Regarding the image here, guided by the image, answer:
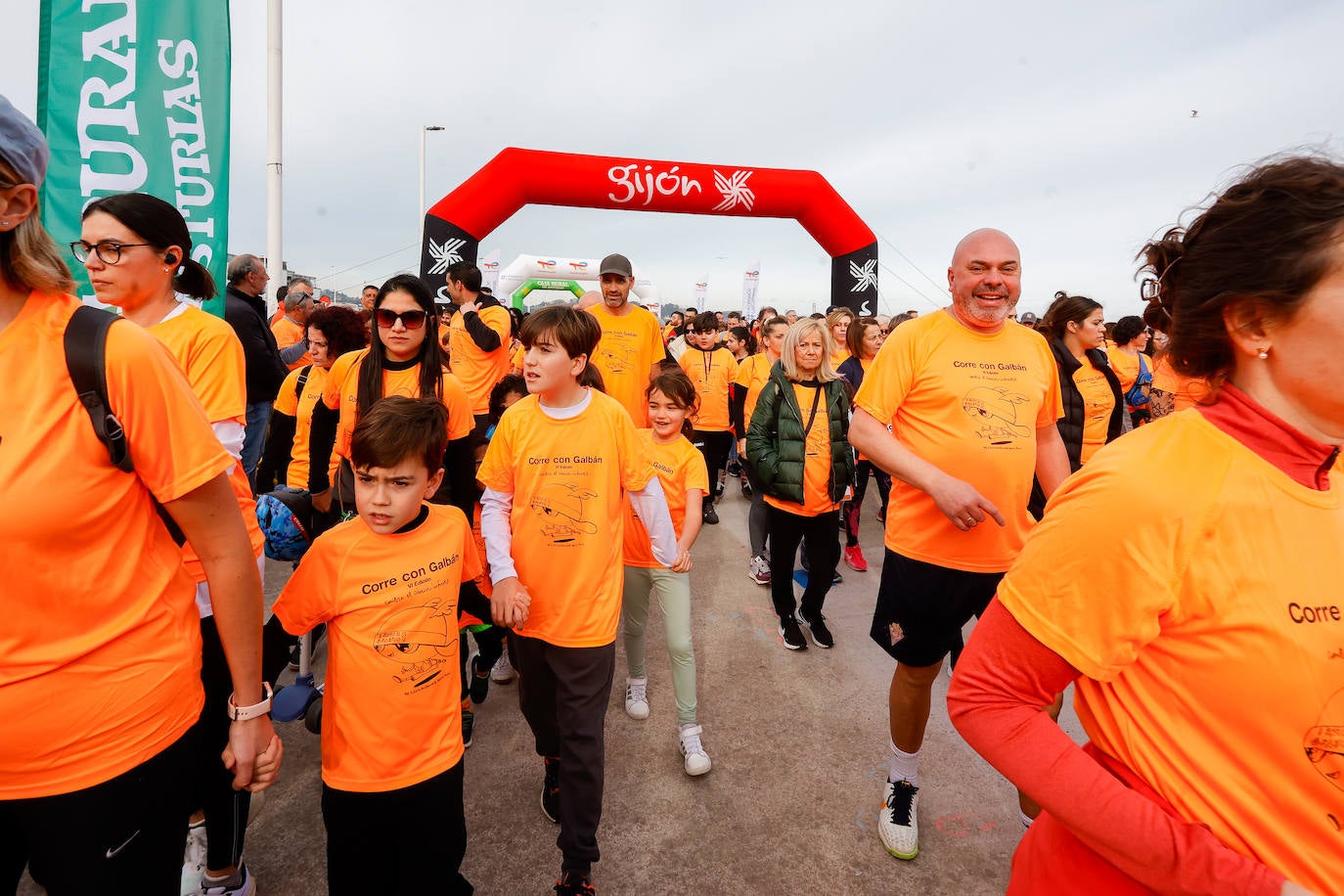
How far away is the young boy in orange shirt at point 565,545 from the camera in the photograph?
2107 mm


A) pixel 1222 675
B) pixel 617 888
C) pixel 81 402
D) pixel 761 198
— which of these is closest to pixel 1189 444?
pixel 1222 675

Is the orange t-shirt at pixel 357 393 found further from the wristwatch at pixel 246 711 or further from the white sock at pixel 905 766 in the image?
the white sock at pixel 905 766

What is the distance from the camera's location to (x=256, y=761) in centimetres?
136

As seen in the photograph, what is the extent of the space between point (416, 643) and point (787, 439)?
267 centimetres

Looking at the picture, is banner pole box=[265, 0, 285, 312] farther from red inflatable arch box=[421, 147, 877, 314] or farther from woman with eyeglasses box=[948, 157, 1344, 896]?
woman with eyeglasses box=[948, 157, 1344, 896]

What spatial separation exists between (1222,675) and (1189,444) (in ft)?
1.08

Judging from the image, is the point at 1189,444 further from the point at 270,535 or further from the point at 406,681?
the point at 270,535

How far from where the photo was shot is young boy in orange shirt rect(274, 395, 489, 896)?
5.49 ft

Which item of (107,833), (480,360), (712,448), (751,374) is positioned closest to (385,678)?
(107,833)

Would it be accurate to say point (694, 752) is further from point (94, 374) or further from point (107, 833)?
point (94, 374)

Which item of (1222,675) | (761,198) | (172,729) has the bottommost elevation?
(172,729)

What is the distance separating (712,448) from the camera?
659 cm

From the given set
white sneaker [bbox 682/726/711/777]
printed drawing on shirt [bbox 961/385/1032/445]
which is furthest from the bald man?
white sneaker [bbox 682/726/711/777]

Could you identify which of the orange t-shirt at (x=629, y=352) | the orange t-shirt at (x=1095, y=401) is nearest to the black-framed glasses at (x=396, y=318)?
the orange t-shirt at (x=629, y=352)
